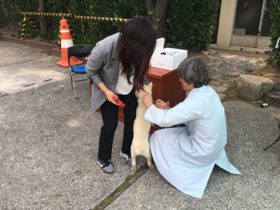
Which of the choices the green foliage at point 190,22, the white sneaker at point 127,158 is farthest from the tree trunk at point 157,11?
the white sneaker at point 127,158

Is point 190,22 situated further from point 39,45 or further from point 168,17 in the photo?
point 39,45

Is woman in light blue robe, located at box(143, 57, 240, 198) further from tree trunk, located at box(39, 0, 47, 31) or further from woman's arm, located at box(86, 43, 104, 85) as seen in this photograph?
tree trunk, located at box(39, 0, 47, 31)

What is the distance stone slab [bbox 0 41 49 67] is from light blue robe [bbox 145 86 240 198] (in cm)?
595

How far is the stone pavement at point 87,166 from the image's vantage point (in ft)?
7.26

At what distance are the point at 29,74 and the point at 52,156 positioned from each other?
3.57m

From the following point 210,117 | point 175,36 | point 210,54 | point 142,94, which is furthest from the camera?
point 210,54

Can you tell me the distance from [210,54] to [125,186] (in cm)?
575

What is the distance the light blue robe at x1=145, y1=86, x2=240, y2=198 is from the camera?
81.7 inches

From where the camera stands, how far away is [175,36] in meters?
6.45

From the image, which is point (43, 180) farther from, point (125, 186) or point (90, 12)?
point (90, 12)

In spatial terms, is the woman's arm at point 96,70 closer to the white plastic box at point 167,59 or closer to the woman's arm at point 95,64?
the woman's arm at point 95,64

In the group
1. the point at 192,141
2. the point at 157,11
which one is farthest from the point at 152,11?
the point at 192,141

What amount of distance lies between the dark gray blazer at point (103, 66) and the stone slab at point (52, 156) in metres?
0.84

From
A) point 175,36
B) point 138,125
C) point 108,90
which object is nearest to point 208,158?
point 138,125
